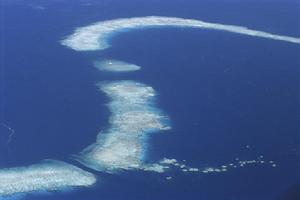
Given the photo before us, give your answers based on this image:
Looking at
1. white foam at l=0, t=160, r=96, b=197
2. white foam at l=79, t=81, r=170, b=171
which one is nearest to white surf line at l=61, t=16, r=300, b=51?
white foam at l=79, t=81, r=170, b=171

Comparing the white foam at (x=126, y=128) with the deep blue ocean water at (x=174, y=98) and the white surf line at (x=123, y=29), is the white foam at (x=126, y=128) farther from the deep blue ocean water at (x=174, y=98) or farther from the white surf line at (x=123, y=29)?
the white surf line at (x=123, y=29)

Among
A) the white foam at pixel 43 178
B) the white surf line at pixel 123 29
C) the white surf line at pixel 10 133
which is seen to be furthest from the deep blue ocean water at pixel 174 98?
the white surf line at pixel 123 29

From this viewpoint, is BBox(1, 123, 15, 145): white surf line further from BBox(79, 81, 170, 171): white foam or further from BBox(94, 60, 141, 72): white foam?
BBox(94, 60, 141, 72): white foam

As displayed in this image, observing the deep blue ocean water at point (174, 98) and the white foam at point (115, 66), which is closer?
the deep blue ocean water at point (174, 98)

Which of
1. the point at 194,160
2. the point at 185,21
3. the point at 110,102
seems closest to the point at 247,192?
the point at 194,160

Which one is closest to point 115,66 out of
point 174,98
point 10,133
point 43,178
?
point 174,98
